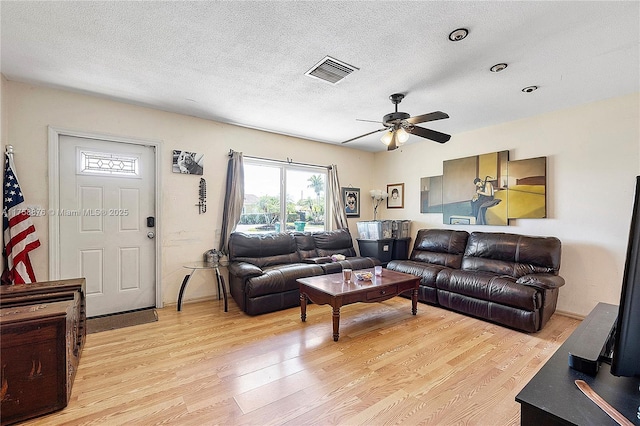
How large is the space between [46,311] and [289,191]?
139 inches

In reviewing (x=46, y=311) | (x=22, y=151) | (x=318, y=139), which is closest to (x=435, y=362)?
(x=46, y=311)

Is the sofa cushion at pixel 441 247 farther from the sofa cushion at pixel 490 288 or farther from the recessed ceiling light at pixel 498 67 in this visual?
the recessed ceiling light at pixel 498 67

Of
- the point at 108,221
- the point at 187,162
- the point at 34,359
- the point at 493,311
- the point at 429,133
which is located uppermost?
the point at 429,133

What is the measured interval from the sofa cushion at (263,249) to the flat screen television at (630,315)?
357 centimetres

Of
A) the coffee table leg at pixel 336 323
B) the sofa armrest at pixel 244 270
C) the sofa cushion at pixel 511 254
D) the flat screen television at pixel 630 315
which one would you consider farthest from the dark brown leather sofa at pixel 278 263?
the flat screen television at pixel 630 315

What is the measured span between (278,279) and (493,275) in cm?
254

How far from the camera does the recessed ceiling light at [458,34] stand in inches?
80.8

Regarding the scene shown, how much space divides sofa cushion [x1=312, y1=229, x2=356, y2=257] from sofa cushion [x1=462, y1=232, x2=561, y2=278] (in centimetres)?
183

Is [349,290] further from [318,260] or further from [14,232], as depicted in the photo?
[14,232]

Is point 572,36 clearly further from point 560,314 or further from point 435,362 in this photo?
point 560,314

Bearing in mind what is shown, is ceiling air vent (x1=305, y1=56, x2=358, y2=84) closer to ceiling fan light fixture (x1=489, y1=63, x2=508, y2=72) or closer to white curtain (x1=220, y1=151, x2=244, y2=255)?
ceiling fan light fixture (x1=489, y1=63, x2=508, y2=72)

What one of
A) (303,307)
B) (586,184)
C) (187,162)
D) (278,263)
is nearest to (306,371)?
(303,307)

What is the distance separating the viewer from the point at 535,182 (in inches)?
147

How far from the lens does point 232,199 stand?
416 cm
